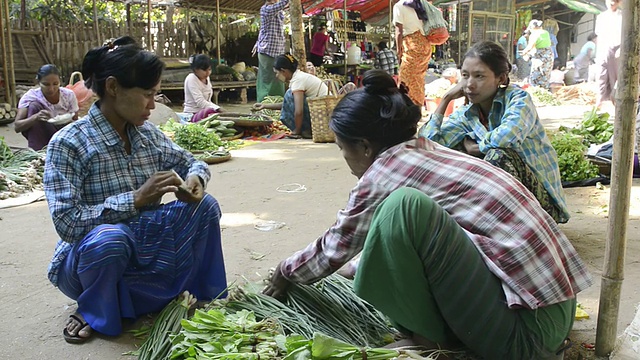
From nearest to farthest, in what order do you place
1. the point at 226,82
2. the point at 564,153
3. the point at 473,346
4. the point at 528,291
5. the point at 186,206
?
the point at 528,291 → the point at 473,346 → the point at 186,206 → the point at 564,153 → the point at 226,82

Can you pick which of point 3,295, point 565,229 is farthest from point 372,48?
point 3,295

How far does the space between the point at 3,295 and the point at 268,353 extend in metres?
1.67

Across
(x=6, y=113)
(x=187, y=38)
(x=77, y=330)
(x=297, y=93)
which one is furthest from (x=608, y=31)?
(x=187, y=38)

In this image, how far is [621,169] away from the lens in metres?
1.95

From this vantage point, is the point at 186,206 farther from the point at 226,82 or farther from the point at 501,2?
the point at 501,2

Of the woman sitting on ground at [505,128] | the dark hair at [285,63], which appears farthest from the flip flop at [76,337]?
Answer: the dark hair at [285,63]

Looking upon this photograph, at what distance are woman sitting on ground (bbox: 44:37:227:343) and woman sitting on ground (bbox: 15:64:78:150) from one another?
11.3 ft

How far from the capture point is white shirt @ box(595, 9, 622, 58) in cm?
724

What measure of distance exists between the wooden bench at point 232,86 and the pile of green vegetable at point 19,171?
6226mm

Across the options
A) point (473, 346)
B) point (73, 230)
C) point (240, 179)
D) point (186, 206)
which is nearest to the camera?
point (473, 346)

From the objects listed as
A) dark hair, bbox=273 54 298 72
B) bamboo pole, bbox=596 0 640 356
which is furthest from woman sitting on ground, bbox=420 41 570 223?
dark hair, bbox=273 54 298 72

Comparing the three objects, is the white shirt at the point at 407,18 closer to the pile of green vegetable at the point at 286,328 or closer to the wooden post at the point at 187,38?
the pile of green vegetable at the point at 286,328

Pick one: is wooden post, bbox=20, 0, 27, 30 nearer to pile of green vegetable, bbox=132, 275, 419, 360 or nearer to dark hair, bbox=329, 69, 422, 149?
pile of green vegetable, bbox=132, 275, 419, 360

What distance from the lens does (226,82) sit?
498 inches
